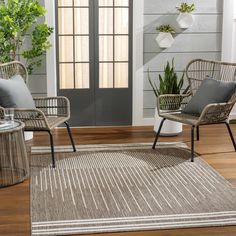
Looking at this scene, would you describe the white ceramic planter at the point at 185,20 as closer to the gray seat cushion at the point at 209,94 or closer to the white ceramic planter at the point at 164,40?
the white ceramic planter at the point at 164,40

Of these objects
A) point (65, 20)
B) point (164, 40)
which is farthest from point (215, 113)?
point (65, 20)

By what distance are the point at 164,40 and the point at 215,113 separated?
1.54 meters

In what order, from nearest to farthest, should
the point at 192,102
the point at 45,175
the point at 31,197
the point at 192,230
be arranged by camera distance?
the point at 192,230 → the point at 31,197 → the point at 45,175 → the point at 192,102

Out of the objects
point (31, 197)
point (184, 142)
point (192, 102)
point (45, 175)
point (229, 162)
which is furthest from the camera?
point (184, 142)

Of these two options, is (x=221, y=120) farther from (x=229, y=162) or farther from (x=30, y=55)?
(x=30, y=55)

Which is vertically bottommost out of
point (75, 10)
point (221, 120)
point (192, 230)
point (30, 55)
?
point (192, 230)

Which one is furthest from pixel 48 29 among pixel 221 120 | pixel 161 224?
pixel 161 224

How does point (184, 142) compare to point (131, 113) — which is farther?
point (131, 113)

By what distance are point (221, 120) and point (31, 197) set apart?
1962mm

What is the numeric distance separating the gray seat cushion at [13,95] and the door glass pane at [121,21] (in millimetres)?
1777

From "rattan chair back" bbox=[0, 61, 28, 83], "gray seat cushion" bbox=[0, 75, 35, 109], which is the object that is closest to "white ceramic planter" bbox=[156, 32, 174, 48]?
"rattan chair back" bbox=[0, 61, 28, 83]

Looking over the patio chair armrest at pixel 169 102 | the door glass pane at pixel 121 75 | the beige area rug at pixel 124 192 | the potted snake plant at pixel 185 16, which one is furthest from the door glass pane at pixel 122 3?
the beige area rug at pixel 124 192

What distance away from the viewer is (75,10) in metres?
6.12

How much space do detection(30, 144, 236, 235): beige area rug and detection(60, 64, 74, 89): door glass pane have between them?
1.21m
